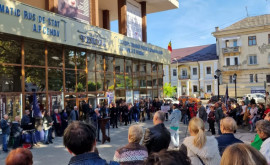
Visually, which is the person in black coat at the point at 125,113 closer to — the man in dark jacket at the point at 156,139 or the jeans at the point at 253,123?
the jeans at the point at 253,123

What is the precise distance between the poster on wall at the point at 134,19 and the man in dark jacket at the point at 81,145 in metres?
21.3

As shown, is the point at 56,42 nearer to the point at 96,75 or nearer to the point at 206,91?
the point at 96,75

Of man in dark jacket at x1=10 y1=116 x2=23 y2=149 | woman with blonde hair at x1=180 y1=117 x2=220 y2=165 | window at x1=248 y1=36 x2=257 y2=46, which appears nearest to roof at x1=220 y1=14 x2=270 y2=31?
window at x1=248 y1=36 x2=257 y2=46

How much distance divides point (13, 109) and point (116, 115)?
21.1 ft

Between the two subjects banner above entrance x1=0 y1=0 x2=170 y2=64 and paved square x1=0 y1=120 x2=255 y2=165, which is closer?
paved square x1=0 y1=120 x2=255 y2=165

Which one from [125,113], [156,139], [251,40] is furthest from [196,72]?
[156,139]

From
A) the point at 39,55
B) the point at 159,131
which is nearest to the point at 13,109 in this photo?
the point at 39,55

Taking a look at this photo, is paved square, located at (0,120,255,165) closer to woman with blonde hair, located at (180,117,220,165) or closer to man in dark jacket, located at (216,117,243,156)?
man in dark jacket, located at (216,117,243,156)

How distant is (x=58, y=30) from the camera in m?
14.7

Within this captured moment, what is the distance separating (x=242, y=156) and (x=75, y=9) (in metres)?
17.9

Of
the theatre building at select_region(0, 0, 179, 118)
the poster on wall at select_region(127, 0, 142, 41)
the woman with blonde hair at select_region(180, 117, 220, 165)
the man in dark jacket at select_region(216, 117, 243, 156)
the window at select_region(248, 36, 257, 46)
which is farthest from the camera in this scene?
the window at select_region(248, 36, 257, 46)

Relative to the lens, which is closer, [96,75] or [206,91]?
[96,75]

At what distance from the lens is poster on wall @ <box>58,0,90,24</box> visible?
16.8 meters

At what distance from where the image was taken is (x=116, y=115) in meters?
16.7
